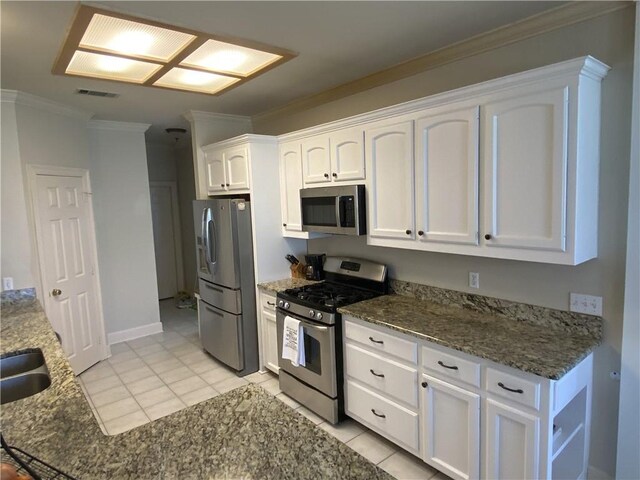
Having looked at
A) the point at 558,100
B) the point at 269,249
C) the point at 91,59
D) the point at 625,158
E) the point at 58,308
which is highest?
the point at 91,59

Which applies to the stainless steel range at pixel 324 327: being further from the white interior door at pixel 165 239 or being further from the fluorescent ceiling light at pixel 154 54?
the white interior door at pixel 165 239

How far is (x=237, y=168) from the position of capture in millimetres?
3703

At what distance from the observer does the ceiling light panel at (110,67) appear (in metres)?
2.45

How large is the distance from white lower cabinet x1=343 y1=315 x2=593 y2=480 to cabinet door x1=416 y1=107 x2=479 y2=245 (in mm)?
685

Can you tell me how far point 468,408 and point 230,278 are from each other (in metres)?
2.32

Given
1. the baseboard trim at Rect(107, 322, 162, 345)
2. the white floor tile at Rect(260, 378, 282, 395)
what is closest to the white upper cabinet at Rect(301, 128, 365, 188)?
the white floor tile at Rect(260, 378, 282, 395)

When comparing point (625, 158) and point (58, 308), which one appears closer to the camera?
point (625, 158)

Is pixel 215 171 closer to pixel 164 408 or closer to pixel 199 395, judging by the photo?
pixel 199 395

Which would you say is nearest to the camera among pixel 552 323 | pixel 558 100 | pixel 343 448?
pixel 343 448

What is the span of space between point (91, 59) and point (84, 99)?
1.20m

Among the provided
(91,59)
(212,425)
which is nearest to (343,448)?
(212,425)

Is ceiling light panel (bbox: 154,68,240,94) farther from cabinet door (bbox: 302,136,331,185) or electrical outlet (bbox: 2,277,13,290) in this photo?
electrical outlet (bbox: 2,277,13,290)

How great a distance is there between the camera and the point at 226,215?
11.6 feet

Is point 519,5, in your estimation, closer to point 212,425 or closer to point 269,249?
point 212,425
